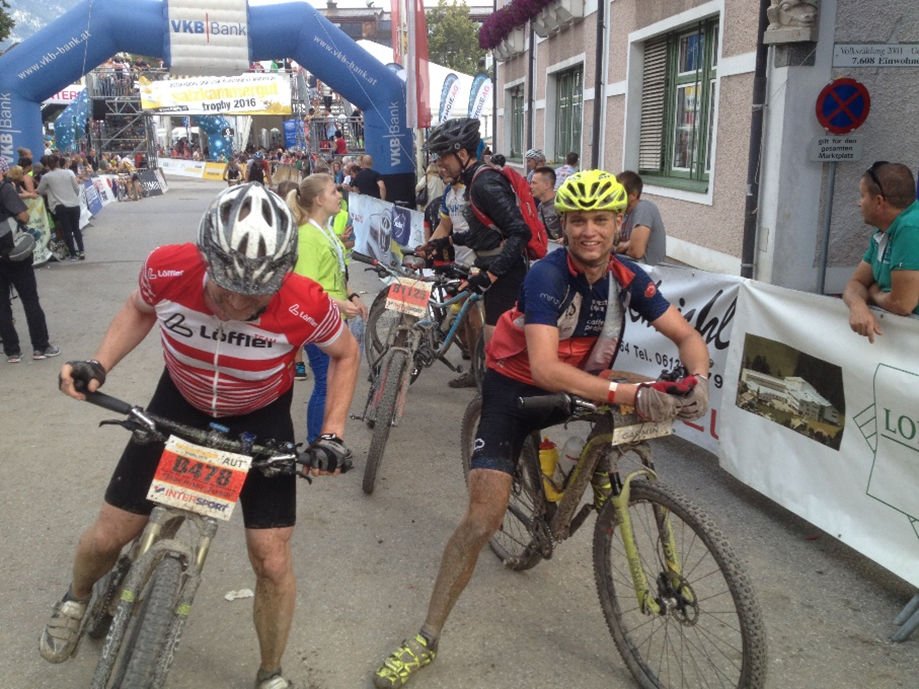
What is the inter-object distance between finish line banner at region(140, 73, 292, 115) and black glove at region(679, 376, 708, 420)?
89.1 feet

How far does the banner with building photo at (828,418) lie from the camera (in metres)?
3.64

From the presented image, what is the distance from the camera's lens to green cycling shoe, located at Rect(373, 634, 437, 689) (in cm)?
301

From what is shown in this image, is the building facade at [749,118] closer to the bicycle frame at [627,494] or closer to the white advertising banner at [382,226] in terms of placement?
the white advertising banner at [382,226]

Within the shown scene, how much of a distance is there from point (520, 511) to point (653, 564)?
923 mm

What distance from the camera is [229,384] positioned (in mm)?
2721

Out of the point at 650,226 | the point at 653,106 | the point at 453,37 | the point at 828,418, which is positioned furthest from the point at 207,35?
the point at 453,37

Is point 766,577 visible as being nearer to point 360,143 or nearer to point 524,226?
point 524,226

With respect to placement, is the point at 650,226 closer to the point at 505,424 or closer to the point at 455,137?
the point at 455,137

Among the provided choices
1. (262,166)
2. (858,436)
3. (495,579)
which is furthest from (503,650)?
(262,166)

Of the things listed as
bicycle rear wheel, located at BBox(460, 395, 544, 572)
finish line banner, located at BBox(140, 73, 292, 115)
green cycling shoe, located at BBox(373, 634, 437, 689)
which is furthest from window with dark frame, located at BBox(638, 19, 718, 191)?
finish line banner, located at BBox(140, 73, 292, 115)

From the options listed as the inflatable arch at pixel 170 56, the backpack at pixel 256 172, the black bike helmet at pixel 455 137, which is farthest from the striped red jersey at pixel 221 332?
the backpack at pixel 256 172

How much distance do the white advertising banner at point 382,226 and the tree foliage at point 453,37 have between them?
57182mm

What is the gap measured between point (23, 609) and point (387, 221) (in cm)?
1012

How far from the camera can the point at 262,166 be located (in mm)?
31625
